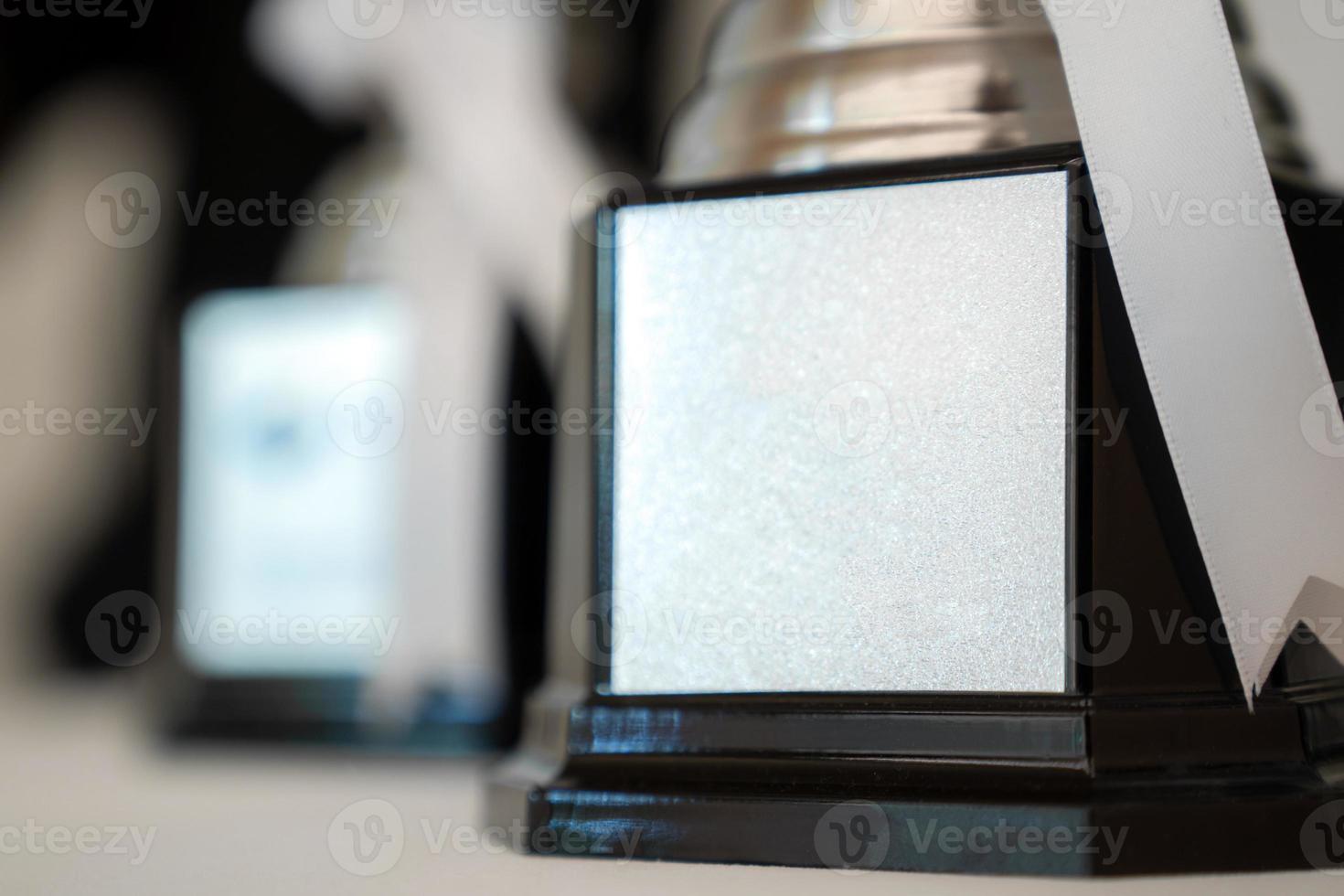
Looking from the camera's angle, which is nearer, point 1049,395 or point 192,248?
point 1049,395

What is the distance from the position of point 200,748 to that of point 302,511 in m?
0.14

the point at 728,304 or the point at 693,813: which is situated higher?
the point at 728,304

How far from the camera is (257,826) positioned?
49 centimetres

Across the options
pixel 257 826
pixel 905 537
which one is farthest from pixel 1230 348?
pixel 257 826

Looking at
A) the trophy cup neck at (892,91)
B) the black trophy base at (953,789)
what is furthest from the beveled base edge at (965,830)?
the trophy cup neck at (892,91)

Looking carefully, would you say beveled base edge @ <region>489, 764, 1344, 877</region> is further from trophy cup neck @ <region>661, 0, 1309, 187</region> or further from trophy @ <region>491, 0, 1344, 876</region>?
trophy cup neck @ <region>661, 0, 1309, 187</region>

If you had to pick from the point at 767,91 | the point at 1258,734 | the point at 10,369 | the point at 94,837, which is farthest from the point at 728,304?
the point at 10,369

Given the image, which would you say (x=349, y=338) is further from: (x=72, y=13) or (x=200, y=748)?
(x=72, y=13)

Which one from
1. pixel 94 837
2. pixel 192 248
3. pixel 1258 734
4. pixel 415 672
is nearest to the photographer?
pixel 1258 734

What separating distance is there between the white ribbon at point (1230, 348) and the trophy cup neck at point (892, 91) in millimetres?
39

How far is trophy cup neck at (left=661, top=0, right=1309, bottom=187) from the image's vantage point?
1.38 ft

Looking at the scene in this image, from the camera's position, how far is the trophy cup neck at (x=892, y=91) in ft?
1.38

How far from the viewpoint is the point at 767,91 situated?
458mm

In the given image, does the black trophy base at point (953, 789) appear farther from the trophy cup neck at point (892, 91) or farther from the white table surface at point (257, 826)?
the trophy cup neck at point (892, 91)
